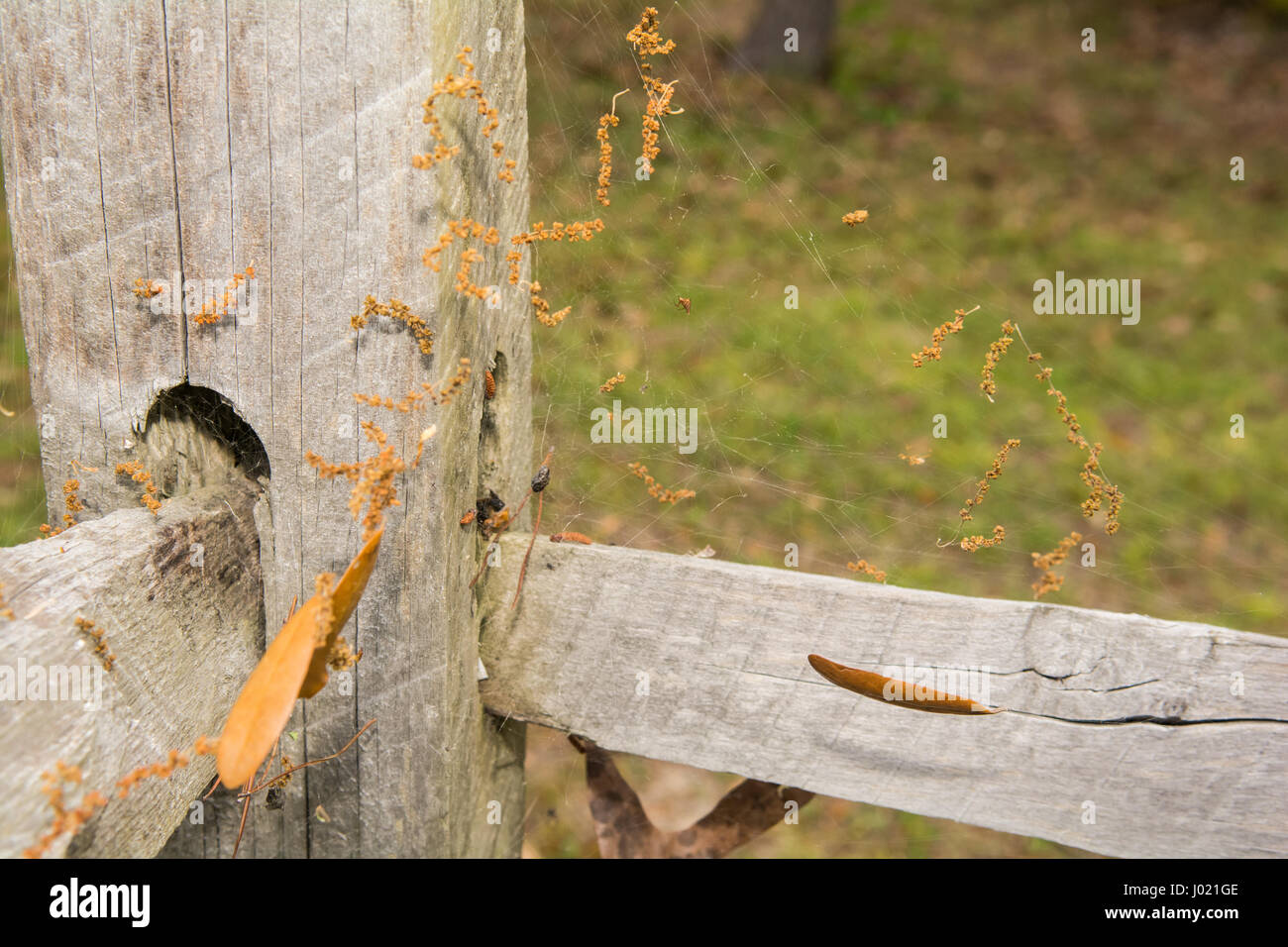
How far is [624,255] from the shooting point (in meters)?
1.66

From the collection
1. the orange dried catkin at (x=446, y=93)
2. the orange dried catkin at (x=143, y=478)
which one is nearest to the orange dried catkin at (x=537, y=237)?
the orange dried catkin at (x=446, y=93)

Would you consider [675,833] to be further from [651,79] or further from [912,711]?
[651,79]

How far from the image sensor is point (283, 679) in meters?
0.90

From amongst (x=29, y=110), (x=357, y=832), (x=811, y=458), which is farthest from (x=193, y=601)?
(x=811, y=458)

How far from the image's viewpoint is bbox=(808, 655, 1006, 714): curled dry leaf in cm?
113

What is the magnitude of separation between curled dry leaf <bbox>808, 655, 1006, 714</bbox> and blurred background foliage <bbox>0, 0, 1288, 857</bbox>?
0.42 metres

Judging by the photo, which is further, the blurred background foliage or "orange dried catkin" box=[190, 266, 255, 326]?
the blurred background foliage

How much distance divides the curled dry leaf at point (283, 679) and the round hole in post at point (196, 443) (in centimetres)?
31

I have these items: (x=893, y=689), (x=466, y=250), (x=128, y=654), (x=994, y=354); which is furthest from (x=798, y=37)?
(x=128, y=654)

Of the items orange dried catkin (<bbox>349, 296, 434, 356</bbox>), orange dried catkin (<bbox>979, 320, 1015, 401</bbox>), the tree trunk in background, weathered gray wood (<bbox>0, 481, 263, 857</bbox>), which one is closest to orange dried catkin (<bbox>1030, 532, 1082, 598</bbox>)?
orange dried catkin (<bbox>979, 320, 1015, 401</bbox>)

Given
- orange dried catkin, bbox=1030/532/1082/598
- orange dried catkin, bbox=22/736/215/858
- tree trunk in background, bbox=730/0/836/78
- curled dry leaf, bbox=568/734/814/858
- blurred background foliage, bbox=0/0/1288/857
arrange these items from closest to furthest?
orange dried catkin, bbox=22/736/215/858 → orange dried catkin, bbox=1030/532/1082/598 → curled dry leaf, bbox=568/734/814/858 → blurred background foliage, bbox=0/0/1288/857 → tree trunk in background, bbox=730/0/836/78

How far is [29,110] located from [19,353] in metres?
3.24

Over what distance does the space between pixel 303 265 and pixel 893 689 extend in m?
0.89

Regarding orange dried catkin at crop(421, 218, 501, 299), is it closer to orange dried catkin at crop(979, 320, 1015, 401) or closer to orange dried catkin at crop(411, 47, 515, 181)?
orange dried catkin at crop(411, 47, 515, 181)
